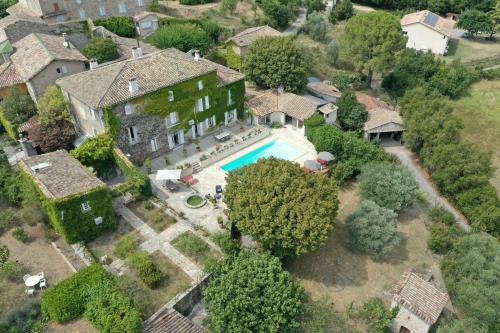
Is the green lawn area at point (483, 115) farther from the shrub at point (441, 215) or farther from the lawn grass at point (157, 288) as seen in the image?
the lawn grass at point (157, 288)

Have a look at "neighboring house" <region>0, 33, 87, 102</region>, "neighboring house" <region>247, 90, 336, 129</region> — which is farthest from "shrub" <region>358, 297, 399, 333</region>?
"neighboring house" <region>0, 33, 87, 102</region>

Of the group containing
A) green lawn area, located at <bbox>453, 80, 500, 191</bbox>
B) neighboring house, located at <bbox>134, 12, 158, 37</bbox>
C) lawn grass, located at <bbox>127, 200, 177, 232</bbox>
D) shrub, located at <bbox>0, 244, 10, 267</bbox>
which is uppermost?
neighboring house, located at <bbox>134, 12, 158, 37</bbox>

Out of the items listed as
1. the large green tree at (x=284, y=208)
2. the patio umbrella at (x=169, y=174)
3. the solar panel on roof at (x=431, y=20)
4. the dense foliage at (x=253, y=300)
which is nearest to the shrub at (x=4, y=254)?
the patio umbrella at (x=169, y=174)

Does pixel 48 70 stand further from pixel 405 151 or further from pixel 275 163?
pixel 405 151

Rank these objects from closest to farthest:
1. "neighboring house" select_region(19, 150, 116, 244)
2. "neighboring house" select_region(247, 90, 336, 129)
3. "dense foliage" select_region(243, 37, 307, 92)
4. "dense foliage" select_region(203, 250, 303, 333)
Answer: "dense foliage" select_region(203, 250, 303, 333) < "neighboring house" select_region(19, 150, 116, 244) < "neighboring house" select_region(247, 90, 336, 129) < "dense foliage" select_region(243, 37, 307, 92)

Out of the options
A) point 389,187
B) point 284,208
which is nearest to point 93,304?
point 284,208

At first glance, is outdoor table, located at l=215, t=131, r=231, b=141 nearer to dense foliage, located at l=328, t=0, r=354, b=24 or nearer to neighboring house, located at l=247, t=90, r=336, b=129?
neighboring house, located at l=247, t=90, r=336, b=129
